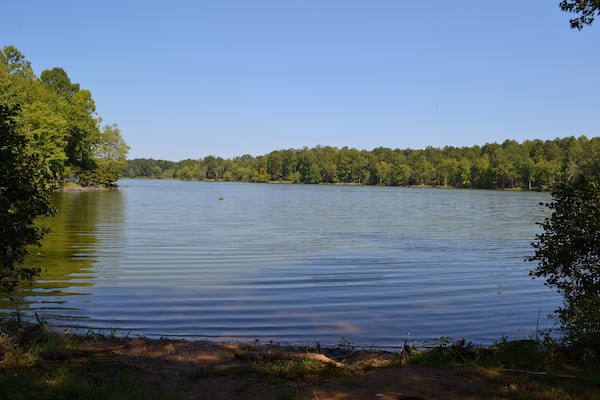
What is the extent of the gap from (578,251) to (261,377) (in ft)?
15.3

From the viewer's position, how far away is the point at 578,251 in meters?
7.18

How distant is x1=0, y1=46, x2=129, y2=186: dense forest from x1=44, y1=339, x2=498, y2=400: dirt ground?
127ft

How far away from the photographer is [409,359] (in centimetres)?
679

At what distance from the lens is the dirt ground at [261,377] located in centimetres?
541

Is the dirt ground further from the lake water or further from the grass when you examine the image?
the lake water

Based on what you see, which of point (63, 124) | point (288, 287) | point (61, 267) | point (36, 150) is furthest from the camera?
point (63, 124)

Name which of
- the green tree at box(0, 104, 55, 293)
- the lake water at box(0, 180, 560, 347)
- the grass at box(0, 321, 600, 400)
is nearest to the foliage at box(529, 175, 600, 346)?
the grass at box(0, 321, 600, 400)

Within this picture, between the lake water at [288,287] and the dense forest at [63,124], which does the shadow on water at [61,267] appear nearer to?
the lake water at [288,287]

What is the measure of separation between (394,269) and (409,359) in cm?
1036

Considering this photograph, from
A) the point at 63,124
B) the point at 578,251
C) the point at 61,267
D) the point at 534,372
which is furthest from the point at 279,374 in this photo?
the point at 63,124

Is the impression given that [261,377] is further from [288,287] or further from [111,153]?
[111,153]

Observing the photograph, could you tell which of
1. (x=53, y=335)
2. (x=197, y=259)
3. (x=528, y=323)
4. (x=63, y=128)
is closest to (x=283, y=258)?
(x=197, y=259)

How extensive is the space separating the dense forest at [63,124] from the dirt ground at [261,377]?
3883cm

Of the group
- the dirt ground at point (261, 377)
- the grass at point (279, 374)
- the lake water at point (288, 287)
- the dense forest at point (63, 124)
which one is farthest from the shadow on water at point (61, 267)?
the dense forest at point (63, 124)
